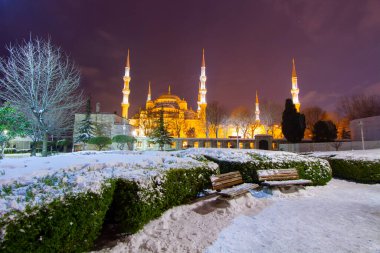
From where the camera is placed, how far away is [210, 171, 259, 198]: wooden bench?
21.1 ft

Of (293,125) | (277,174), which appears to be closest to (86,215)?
(277,174)

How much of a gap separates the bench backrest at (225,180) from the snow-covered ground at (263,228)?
0.46 m

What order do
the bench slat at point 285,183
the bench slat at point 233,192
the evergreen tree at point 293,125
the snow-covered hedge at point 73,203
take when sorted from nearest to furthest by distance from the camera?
the snow-covered hedge at point 73,203 < the bench slat at point 233,192 < the bench slat at point 285,183 < the evergreen tree at point 293,125

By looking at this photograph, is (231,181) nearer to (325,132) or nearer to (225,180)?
(225,180)

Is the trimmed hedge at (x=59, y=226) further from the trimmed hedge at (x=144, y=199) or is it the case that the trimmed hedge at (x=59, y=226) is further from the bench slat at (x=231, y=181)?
the bench slat at (x=231, y=181)

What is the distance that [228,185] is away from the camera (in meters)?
7.27

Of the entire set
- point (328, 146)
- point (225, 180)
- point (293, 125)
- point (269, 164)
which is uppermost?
point (293, 125)

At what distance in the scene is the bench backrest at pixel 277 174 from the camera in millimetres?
8406

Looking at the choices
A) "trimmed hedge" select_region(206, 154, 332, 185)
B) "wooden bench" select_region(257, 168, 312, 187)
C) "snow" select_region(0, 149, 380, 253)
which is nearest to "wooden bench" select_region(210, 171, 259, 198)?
"snow" select_region(0, 149, 380, 253)

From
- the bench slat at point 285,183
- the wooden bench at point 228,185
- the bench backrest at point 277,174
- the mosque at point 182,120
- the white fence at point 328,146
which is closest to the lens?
the wooden bench at point 228,185

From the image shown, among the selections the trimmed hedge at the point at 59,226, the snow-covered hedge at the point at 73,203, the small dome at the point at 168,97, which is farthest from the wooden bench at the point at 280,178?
the small dome at the point at 168,97

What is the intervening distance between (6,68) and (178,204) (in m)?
14.4

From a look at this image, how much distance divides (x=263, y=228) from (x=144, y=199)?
8.56ft

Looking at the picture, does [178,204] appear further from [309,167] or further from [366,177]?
[366,177]
